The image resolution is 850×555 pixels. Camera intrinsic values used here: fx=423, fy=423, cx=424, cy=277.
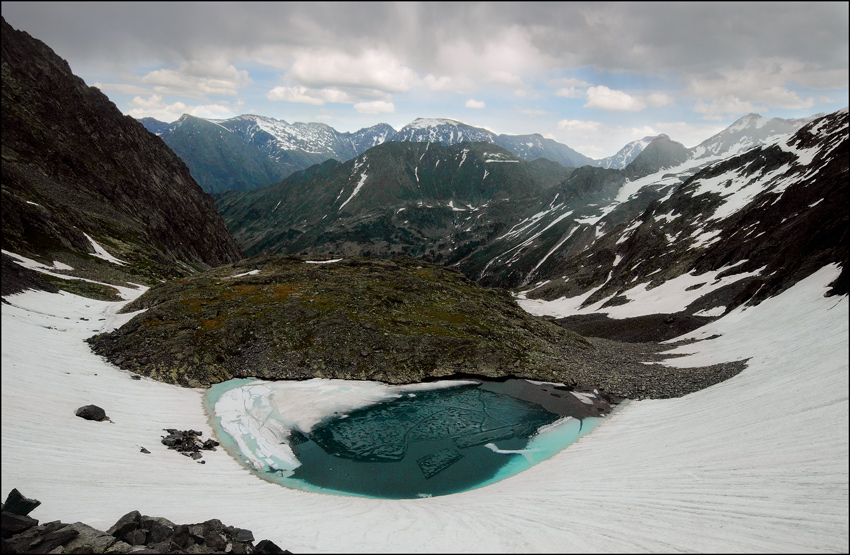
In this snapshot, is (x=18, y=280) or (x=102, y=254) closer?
(x=18, y=280)

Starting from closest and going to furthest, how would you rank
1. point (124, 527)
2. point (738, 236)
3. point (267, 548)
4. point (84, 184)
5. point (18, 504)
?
point (124, 527)
point (267, 548)
point (18, 504)
point (738, 236)
point (84, 184)

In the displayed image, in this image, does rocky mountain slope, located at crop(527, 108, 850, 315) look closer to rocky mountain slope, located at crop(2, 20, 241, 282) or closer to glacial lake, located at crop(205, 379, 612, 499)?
glacial lake, located at crop(205, 379, 612, 499)

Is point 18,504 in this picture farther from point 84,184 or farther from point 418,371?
point 84,184

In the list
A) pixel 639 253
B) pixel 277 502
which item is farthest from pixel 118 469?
pixel 639 253

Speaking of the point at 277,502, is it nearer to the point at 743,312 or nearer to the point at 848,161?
the point at 743,312

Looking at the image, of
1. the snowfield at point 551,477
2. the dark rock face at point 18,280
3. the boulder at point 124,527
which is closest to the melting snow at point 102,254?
the dark rock face at point 18,280

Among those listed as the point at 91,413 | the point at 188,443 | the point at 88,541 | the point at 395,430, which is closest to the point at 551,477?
the point at 395,430

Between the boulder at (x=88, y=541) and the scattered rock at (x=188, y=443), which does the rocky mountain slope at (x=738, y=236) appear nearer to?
the scattered rock at (x=188, y=443)

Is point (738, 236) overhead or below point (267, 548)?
overhead
